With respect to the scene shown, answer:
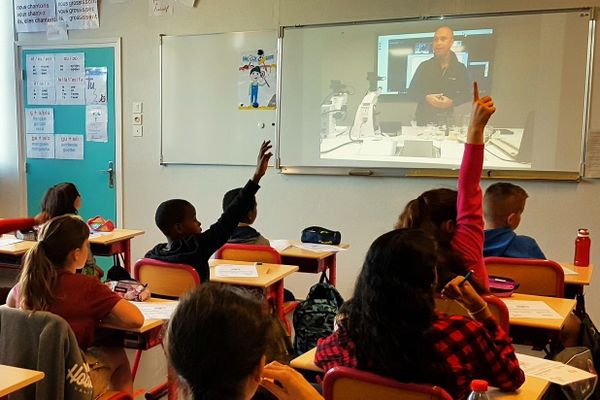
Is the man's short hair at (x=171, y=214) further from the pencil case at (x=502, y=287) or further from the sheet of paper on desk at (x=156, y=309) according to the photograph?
the pencil case at (x=502, y=287)

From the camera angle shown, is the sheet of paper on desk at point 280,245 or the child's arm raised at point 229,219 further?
the sheet of paper on desk at point 280,245

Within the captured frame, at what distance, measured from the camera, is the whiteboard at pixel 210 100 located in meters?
5.04

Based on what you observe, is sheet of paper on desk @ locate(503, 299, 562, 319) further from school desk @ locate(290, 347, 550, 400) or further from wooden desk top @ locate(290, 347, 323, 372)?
wooden desk top @ locate(290, 347, 323, 372)

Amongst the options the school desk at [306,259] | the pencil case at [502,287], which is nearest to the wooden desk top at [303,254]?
the school desk at [306,259]

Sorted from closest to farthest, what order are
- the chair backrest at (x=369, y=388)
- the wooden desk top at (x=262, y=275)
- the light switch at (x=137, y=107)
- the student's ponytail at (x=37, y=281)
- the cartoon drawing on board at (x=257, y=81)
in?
the chair backrest at (x=369, y=388)
the student's ponytail at (x=37, y=281)
the wooden desk top at (x=262, y=275)
the cartoon drawing on board at (x=257, y=81)
the light switch at (x=137, y=107)

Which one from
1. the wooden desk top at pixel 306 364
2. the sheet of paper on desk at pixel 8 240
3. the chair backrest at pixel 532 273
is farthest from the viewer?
the sheet of paper on desk at pixel 8 240

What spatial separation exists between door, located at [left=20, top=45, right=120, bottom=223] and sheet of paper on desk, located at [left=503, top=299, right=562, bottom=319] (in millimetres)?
4170

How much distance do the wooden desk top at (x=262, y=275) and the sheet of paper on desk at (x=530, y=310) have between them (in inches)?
43.1

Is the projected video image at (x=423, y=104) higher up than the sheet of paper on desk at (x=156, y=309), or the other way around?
the projected video image at (x=423, y=104)

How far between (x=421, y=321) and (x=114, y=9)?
4.97 metres

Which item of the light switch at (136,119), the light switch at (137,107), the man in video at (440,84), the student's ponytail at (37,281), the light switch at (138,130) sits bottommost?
the student's ponytail at (37,281)

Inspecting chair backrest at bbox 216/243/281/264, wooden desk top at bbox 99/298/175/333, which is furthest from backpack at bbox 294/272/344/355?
wooden desk top at bbox 99/298/175/333

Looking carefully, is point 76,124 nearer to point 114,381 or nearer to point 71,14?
point 71,14

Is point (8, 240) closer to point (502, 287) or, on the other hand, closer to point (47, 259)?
point (47, 259)
